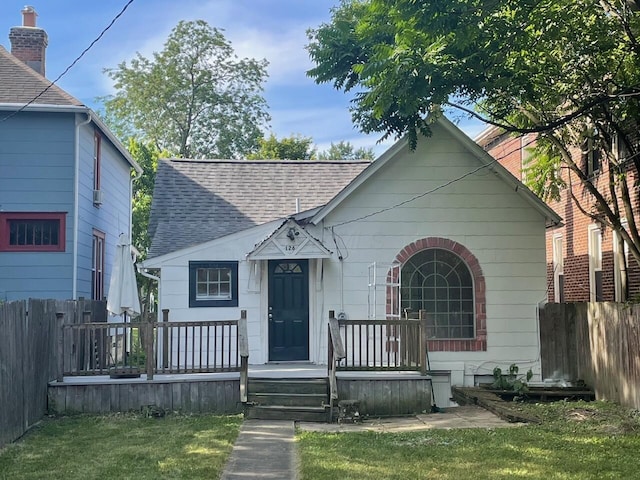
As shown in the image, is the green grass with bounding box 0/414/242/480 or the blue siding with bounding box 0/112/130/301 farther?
the blue siding with bounding box 0/112/130/301

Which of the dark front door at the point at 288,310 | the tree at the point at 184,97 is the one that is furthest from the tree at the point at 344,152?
the dark front door at the point at 288,310

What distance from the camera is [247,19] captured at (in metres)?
11.0

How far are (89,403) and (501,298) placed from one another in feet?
25.3

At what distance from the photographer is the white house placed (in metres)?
13.3

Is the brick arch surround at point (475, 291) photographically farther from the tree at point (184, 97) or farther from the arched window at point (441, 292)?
the tree at point (184, 97)

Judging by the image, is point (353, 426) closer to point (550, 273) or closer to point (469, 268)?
point (469, 268)

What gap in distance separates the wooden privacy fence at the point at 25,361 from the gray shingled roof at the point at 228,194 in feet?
11.1

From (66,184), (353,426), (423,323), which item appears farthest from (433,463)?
(66,184)

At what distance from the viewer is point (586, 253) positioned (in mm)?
16875

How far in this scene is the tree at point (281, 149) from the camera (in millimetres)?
38719

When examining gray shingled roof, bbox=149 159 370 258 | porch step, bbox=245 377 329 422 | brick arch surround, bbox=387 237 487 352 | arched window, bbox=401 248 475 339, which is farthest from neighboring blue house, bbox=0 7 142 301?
arched window, bbox=401 248 475 339

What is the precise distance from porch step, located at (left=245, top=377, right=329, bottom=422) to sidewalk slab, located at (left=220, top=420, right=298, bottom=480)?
23cm

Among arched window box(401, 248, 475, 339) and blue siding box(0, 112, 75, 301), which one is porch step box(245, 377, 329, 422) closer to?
arched window box(401, 248, 475, 339)

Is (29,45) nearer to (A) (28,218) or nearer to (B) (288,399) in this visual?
(A) (28,218)
